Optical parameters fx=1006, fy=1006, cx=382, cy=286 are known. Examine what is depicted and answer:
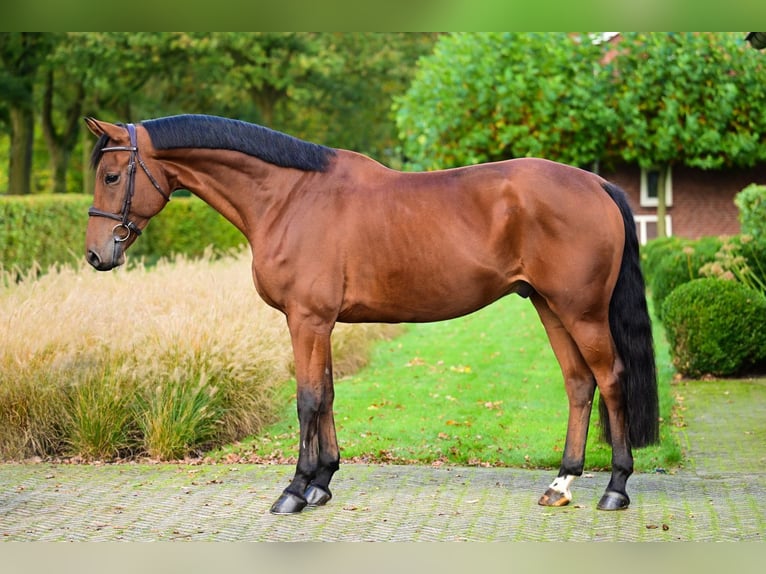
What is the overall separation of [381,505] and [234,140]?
2.28 m

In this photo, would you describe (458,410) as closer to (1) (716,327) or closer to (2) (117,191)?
(1) (716,327)

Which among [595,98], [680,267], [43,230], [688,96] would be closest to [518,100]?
[595,98]

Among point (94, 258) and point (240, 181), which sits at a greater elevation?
point (240, 181)

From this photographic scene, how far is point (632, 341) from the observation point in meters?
5.85

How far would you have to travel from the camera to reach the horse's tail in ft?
19.1

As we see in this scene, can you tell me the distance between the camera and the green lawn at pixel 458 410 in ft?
24.6

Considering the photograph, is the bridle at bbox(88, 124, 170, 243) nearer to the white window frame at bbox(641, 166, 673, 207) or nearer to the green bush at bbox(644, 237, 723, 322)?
the green bush at bbox(644, 237, 723, 322)

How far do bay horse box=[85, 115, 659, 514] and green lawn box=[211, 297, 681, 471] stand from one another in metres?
1.06

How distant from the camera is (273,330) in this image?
9.59 m

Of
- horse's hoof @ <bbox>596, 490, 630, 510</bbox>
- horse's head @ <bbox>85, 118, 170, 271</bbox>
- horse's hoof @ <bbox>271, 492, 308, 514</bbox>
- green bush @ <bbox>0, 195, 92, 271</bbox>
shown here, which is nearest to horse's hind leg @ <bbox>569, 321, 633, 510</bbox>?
horse's hoof @ <bbox>596, 490, 630, 510</bbox>

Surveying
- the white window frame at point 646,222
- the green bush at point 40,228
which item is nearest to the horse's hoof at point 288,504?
the green bush at point 40,228

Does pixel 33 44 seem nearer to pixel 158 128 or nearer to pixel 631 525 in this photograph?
pixel 158 128
